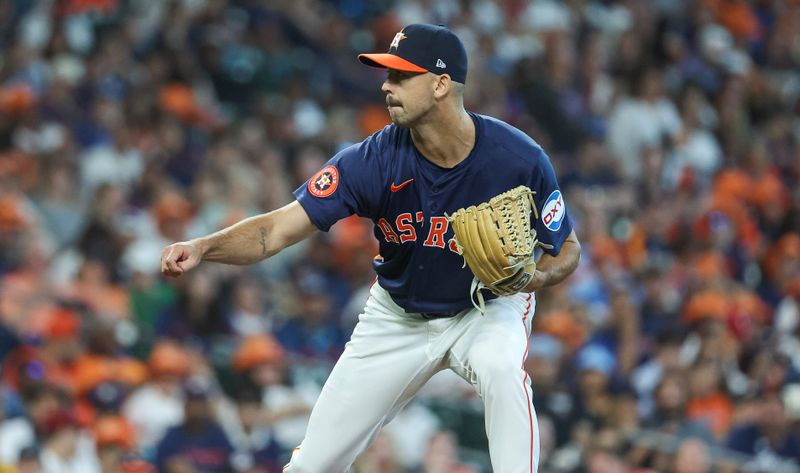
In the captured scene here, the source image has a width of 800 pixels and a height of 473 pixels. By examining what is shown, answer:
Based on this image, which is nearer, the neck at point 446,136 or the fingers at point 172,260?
the fingers at point 172,260

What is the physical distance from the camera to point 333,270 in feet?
33.8

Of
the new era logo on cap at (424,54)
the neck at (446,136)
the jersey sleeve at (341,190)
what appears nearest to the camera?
the new era logo on cap at (424,54)

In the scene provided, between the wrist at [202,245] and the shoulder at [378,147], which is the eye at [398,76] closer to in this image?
the shoulder at [378,147]

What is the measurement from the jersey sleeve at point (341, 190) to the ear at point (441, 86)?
372mm

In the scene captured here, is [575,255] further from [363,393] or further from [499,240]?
[363,393]

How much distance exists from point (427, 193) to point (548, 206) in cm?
45

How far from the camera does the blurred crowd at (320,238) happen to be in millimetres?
8172

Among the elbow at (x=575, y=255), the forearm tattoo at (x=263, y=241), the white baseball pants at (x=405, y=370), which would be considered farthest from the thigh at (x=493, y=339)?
the forearm tattoo at (x=263, y=241)

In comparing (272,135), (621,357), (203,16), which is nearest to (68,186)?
(272,135)

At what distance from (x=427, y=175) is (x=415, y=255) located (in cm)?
31

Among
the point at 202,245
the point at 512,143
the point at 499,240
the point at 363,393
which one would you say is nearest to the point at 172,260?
the point at 202,245

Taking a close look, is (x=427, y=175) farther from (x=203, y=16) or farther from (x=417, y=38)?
(x=203, y=16)

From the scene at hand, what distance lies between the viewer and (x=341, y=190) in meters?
5.02

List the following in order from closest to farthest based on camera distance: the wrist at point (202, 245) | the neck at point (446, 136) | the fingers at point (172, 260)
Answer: the fingers at point (172, 260) < the wrist at point (202, 245) < the neck at point (446, 136)
